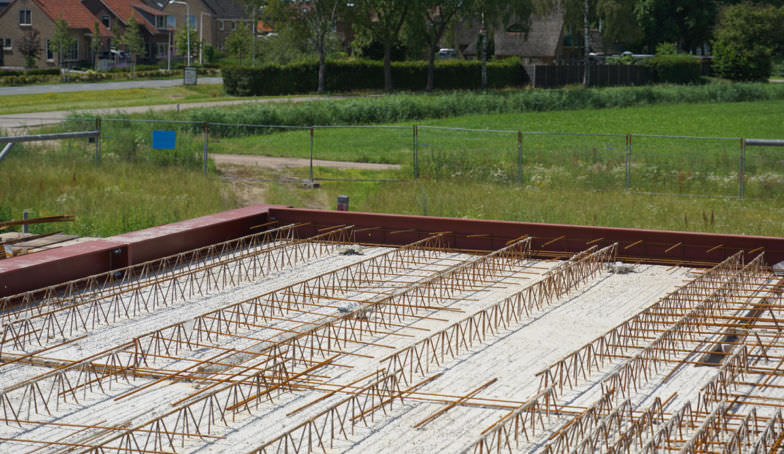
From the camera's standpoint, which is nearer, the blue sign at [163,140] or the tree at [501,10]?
the blue sign at [163,140]

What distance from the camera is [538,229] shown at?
18.3 m

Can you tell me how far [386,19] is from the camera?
65.3 meters

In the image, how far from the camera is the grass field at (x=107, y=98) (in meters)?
46.2

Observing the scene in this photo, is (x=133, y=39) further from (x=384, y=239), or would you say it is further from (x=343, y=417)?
(x=343, y=417)

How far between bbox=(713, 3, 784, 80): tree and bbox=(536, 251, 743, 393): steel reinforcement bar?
209 feet

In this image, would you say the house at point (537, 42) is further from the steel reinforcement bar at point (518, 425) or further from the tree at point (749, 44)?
the steel reinforcement bar at point (518, 425)

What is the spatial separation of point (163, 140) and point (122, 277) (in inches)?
400

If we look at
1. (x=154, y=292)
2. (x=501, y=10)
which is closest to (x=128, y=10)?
(x=501, y=10)

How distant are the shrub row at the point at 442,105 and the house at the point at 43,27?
46754mm

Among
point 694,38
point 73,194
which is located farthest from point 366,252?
point 694,38

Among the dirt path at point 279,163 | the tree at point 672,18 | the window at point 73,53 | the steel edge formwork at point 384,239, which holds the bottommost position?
the steel edge formwork at point 384,239

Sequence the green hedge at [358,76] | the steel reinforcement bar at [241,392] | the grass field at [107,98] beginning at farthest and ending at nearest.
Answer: the green hedge at [358,76] < the grass field at [107,98] < the steel reinforcement bar at [241,392]

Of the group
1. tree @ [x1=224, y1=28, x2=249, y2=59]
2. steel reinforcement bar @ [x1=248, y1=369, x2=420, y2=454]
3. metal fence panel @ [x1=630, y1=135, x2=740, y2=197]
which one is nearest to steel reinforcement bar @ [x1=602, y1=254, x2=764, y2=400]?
steel reinforcement bar @ [x1=248, y1=369, x2=420, y2=454]

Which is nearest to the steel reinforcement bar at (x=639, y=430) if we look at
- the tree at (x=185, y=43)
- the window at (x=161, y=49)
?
the tree at (x=185, y=43)
